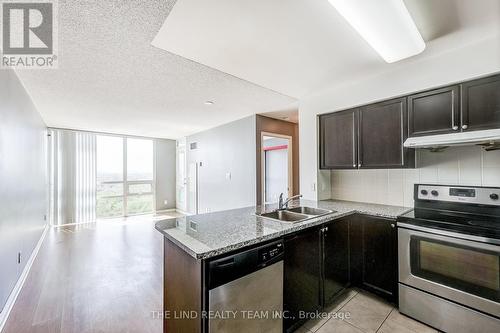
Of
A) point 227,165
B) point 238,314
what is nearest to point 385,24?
point 238,314

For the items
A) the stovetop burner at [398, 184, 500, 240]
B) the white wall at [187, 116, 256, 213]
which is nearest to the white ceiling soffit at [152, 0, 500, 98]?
the stovetop burner at [398, 184, 500, 240]

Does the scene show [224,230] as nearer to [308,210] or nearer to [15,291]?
[308,210]

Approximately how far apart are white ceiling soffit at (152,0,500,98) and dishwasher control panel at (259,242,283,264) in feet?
5.40

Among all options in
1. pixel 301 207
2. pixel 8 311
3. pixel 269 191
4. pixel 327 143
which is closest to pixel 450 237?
pixel 301 207

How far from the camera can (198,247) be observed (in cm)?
122

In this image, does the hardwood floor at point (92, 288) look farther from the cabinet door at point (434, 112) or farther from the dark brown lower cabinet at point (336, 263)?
the cabinet door at point (434, 112)

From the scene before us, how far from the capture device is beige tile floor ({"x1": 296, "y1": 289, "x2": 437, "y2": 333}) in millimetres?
1818

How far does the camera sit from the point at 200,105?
12.1 feet

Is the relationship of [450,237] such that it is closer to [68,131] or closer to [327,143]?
[327,143]

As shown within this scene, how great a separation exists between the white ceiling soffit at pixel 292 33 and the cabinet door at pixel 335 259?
1654mm

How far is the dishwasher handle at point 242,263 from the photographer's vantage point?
3.95ft

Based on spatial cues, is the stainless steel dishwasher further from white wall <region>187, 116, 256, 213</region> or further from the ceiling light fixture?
white wall <region>187, 116, 256, 213</region>

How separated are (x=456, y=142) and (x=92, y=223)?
7.29 metres

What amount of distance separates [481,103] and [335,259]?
1868mm
